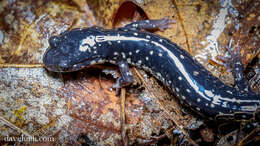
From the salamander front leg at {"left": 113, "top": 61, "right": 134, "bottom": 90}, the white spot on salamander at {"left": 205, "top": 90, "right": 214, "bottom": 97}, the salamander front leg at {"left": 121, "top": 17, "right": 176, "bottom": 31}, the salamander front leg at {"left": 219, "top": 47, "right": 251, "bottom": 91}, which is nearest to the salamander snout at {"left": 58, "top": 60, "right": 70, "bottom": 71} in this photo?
the salamander front leg at {"left": 113, "top": 61, "right": 134, "bottom": 90}

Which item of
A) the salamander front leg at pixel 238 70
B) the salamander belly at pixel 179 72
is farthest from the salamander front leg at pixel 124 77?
the salamander front leg at pixel 238 70

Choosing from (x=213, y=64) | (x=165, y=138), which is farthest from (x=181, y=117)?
(x=213, y=64)

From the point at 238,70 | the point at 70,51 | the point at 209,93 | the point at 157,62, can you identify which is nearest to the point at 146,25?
the point at 157,62

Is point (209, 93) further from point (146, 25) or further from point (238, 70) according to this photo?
point (146, 25)

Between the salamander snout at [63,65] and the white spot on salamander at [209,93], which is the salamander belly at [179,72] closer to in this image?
the white spot on salamander at [209,93]

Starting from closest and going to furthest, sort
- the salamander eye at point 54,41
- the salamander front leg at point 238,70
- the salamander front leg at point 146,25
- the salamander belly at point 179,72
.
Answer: the salamander belly at point 179,72 → the salamander eye at point 54,41 → the salamander front leg at point 238,70 → the salamander front leg at point 146,25

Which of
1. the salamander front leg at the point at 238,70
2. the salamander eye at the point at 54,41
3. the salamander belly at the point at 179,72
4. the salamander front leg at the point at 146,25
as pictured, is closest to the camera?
the salamander belly at the point at 179,72

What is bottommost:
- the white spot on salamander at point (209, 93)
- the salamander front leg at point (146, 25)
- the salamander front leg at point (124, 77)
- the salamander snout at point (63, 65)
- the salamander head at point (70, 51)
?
the white spot on salamander at point (209, 93)

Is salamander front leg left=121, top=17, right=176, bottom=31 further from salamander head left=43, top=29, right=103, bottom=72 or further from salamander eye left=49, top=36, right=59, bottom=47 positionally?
salamander eye left=49, top=36, right=59, bottom=47

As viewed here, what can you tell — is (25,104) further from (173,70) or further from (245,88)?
(245,88)
